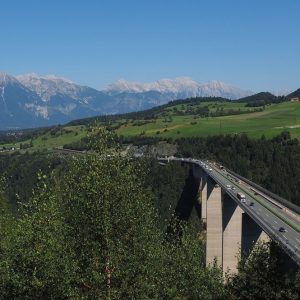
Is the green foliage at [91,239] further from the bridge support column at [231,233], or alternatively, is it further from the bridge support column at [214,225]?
the bridge support column at [231,233]

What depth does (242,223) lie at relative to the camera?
296 feet

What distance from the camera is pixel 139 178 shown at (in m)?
28.3

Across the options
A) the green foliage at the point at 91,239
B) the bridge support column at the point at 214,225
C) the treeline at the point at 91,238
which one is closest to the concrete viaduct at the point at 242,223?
the bridge support column at the point at 214,225

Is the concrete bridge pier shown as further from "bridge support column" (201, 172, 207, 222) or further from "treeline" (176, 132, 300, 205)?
"treeline" (176, 132, 300, 205)

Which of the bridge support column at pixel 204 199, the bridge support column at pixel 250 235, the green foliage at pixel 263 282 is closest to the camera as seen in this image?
the green foliage at pixel 263 282

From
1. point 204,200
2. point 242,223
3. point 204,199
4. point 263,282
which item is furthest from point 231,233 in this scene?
point 263,282

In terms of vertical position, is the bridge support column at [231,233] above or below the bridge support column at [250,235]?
below

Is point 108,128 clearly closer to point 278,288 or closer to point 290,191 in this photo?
point 278,288

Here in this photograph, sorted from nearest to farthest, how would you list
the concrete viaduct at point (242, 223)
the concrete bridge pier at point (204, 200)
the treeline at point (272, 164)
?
the concrete viaduct at point (242, 223) → the concrete bridge pier at point (204, 200) → the treeline at point (272, 164)

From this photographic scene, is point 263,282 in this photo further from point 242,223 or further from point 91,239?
point 242,223

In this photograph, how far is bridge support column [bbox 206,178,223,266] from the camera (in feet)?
324

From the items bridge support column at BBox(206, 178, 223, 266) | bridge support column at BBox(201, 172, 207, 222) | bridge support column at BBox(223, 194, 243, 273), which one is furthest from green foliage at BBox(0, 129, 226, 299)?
bridge support column at BBox(201, 172, 207, 222)

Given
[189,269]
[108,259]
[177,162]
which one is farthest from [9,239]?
[177,162]

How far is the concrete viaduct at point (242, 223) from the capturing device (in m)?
62.3
